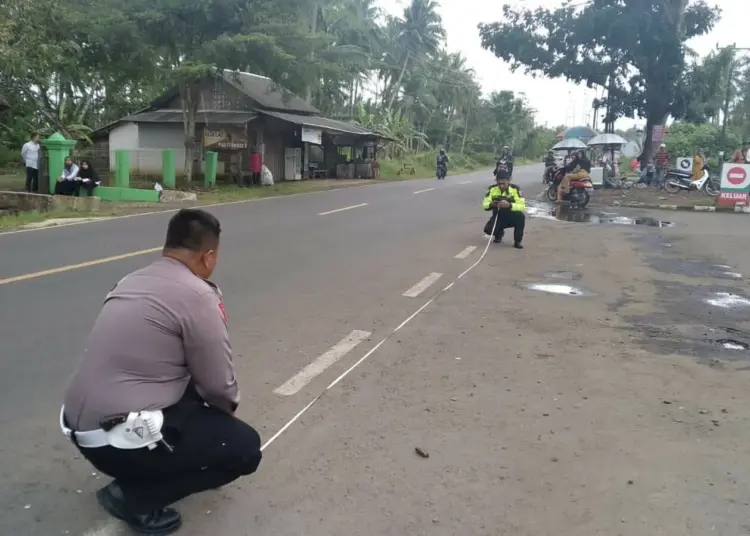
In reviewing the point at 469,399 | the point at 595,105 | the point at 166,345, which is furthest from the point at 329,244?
the point at 595,105

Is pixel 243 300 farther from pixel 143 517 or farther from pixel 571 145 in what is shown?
pixel 571 145

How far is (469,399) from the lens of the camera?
4.89 m

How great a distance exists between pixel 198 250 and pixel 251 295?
493 cm

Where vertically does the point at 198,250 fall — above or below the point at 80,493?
above

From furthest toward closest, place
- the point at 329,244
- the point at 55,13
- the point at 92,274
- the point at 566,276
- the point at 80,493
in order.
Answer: the point at 55,13 < the point at 329,244 < the point at 566,276 < the point at 92,274 < the point at 80,493

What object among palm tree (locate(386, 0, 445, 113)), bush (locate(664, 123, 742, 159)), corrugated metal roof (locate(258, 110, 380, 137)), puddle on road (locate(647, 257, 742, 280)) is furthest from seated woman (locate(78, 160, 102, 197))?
palm tree (locate(386, 0, 445, 113))

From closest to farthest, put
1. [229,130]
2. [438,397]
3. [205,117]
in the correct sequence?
1. [438,397]
2. [229,130]
3. [205,117]

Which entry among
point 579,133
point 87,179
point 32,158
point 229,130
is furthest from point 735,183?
point 32,158

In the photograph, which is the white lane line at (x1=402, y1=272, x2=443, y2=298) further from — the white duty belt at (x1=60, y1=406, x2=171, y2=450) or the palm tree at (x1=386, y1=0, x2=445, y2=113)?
the palm tree at (x1=386, y1=0, x2=445, y2=113)

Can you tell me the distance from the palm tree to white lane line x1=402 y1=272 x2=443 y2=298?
159ft

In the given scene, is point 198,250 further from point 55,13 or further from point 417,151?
point 417,151

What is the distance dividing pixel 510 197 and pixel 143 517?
32.6 ft

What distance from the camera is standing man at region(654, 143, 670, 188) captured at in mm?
28672

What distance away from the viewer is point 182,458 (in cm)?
301
